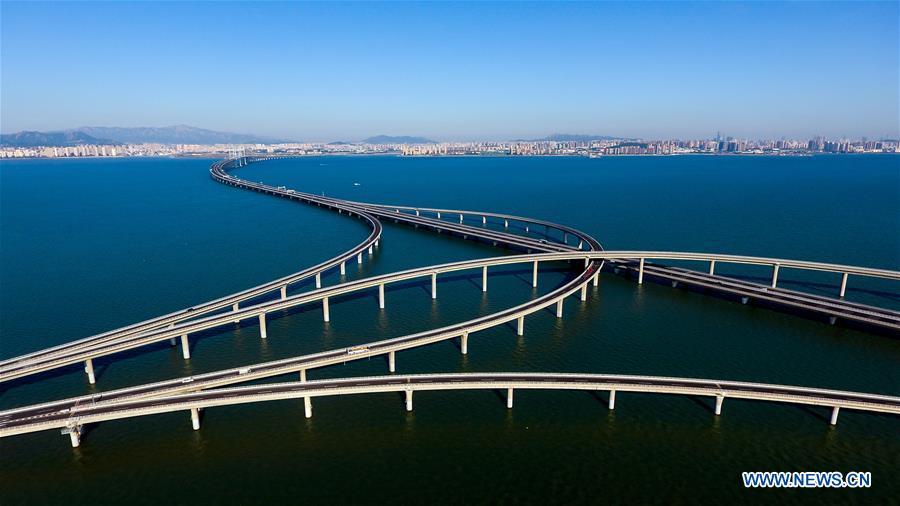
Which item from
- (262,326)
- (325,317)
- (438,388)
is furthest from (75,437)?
(438,388)

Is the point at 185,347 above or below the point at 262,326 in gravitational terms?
below

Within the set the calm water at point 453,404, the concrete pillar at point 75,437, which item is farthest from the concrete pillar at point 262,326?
the concrete pillar at point 75,437

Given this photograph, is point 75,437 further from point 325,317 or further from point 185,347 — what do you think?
point 325,317

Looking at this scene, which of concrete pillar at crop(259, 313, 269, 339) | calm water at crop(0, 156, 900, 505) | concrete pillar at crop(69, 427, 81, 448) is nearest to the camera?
calm water at crop(0, 156, 900, 505)

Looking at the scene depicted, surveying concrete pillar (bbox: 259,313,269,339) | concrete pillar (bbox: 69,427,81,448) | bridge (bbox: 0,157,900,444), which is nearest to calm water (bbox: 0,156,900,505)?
concrete pillar (bbox: 69,427,81,448)

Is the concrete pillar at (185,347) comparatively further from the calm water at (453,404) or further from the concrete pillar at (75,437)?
the concrete pillar at (75,437)

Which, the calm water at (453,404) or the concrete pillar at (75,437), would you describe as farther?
the concrete pillar at (75,437)

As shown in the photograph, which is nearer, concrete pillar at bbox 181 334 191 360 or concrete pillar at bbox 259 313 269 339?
concrete pillar at bbox 181 334 191 360

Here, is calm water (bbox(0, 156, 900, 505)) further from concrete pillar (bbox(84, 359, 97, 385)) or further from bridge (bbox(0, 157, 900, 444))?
bridge (bbox(0, 157, 900, 444))
